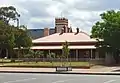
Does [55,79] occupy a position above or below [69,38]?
below

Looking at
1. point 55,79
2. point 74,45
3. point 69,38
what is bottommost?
point 55,79

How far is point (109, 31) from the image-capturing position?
54375 mm

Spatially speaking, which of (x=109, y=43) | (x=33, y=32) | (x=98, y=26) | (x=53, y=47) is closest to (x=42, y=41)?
(x=53, y=47)

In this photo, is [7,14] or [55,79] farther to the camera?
[7,14]

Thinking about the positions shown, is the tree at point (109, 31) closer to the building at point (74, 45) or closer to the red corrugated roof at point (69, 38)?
the building at point (74, 45)

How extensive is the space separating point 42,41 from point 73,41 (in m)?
6.98

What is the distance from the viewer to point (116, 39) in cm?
5378

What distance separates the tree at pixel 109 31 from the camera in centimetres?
5391

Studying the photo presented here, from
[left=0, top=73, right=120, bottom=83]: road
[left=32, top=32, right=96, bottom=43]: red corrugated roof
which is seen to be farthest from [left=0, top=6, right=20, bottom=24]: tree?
[left=0, top=73, right=120, bottom=83]: road

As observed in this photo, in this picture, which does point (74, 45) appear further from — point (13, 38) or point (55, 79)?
point (55, 79)


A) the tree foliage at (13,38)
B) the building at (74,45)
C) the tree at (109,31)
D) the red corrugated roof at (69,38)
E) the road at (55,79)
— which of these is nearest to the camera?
the road at (55,79)

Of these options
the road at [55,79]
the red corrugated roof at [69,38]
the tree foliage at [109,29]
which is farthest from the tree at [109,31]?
the road at [55,79]

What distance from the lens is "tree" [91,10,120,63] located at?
5391cm

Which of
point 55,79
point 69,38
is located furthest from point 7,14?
point 55,79
